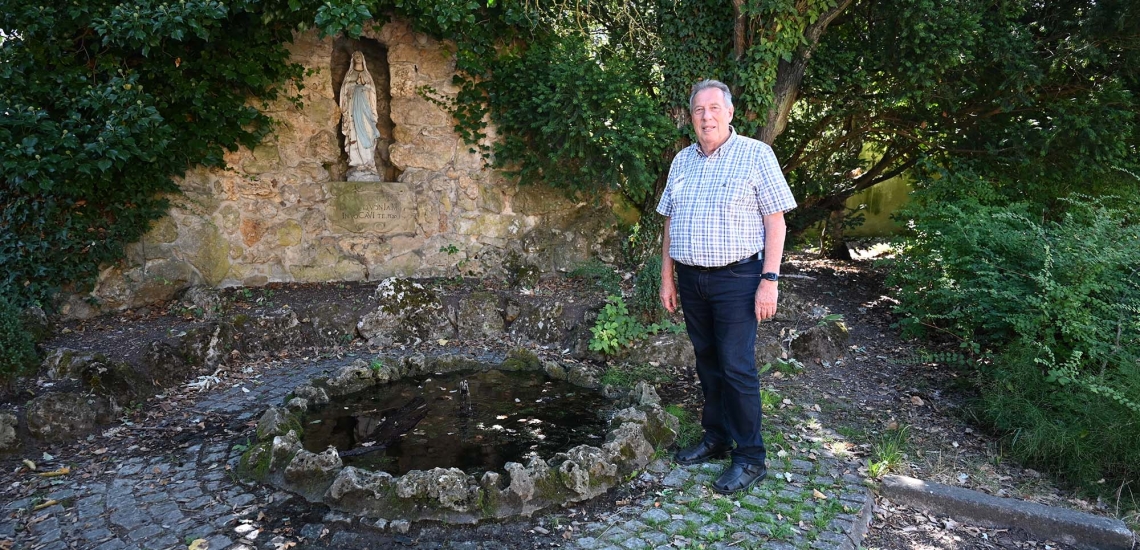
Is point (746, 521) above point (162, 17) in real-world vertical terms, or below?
below

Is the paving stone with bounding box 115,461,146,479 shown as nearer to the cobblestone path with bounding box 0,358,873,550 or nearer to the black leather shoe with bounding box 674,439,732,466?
the cobblestone path with bounding box 0,358,873,550

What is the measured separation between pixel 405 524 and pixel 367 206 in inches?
173

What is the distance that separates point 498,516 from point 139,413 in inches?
109

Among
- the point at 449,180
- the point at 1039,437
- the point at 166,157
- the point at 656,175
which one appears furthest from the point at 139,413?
the point at 1039,437

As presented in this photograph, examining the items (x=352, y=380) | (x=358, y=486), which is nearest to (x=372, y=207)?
(x=352, y=380)

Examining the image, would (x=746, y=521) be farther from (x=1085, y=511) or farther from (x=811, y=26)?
(x=811, y=26)

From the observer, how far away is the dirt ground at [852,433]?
296 cm

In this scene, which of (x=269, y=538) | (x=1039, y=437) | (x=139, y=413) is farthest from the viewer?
(x=139, y=413)

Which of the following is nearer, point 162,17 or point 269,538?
point 269,538

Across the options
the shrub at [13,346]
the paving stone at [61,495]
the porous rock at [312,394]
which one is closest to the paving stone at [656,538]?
the porous rock at [312,394]

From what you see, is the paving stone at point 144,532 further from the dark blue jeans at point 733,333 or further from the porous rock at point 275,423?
the dark blue jeans at point 733,333

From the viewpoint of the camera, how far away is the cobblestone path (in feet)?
9.29

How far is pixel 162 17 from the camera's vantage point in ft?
15.7

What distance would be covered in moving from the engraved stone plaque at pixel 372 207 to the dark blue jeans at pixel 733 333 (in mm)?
4220
